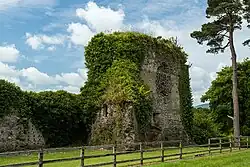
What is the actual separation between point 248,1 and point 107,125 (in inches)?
579

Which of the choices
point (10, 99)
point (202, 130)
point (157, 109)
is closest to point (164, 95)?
point (157, 109)

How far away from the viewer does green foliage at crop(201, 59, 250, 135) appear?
42647mm

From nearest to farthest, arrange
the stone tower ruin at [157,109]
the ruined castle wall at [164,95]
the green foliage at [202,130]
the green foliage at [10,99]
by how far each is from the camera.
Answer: the green foliage at [10,99] < the stone tower ruin at [157,109] < the ruined castle wall at [164,95] < the green foliage at [202,130]

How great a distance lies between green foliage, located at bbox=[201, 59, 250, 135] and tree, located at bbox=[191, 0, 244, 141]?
878 cm

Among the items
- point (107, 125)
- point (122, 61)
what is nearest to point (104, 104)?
point (107, 125)

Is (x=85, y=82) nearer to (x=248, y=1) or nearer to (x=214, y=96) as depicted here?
(x=248, y=1)

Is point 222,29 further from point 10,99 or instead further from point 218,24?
point 10,99

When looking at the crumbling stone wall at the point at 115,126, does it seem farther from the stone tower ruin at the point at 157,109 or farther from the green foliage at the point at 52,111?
the green foliage at the point at 52,111

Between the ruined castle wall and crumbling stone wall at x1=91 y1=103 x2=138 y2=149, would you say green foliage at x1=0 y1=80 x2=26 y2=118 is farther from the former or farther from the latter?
the ruined castle wall

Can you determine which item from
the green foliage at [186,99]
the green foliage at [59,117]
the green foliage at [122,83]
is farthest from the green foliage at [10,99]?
the green foliage at [186,99]

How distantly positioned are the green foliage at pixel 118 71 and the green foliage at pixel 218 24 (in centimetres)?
462

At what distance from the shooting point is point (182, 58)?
3638 centimetres

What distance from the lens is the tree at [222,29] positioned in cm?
3275

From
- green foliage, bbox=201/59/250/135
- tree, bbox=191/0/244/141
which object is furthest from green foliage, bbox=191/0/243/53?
green foliage, bbox=201/59/250/135
